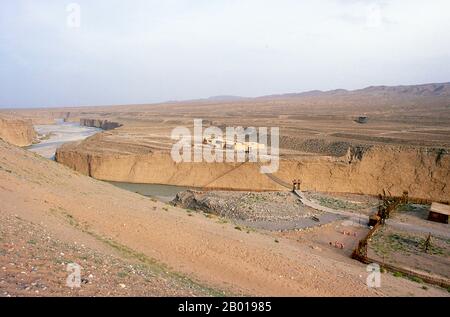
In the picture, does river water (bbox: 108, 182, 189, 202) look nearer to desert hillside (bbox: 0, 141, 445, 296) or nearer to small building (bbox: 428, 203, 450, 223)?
desert hillside (bbox: 0, 141, 445, 296)

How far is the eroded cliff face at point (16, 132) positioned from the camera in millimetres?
54250

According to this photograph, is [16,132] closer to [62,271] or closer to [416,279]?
[62,271]

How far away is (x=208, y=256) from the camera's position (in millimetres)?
10852

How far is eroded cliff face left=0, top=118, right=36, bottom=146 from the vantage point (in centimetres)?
5425

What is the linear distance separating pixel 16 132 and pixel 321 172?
154 feet

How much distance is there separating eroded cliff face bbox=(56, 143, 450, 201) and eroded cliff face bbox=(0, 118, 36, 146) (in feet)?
84.3

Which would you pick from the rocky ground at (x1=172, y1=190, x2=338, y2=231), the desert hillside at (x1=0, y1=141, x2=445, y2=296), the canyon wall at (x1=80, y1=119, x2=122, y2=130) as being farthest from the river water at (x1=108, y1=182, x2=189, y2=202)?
the canyon wall at (x1=80, y1=119, x2=122, y2=130)

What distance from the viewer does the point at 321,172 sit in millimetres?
32375

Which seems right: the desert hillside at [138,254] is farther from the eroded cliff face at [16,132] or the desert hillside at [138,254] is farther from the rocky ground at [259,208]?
the eroded cliff face at [16,132]

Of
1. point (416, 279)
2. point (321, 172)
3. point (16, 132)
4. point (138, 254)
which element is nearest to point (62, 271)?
point (138, 254)

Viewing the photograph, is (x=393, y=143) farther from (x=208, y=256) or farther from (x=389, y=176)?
(x=208, y=256)

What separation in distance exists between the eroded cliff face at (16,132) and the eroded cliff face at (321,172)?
25.7 m
